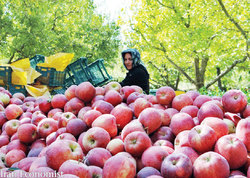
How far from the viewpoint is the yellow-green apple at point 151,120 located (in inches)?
66.3

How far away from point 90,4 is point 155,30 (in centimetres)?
452

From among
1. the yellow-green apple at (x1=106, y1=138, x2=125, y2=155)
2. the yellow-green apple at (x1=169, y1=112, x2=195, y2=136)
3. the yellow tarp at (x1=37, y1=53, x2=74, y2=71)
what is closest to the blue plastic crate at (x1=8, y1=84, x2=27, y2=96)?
the yellow tarp at (x1=37, y1=53, x2=74, y2=71)

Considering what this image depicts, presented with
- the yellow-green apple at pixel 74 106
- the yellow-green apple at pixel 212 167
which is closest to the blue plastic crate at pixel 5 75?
the yellow-green apple at pixel 74 106

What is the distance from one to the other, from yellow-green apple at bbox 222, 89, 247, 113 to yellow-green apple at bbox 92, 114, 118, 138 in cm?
89

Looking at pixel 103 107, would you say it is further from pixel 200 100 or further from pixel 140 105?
pixel 200 100

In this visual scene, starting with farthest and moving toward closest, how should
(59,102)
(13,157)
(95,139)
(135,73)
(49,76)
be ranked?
(49,76), (135,73), (59,102), (13,157), (95,139)

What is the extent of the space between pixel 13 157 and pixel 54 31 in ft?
46.4

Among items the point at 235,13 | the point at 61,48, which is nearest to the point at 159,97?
the point at 235,13

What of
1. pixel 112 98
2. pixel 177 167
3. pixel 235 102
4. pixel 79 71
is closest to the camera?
pixel 177 167

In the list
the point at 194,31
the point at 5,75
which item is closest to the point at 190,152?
the point at 5,75

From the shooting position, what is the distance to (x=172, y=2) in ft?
37.6

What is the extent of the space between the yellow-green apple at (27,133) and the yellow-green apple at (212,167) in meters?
1.51

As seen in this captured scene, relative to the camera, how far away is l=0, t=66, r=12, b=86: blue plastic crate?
6.42 meters

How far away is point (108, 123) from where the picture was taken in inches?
69.7
